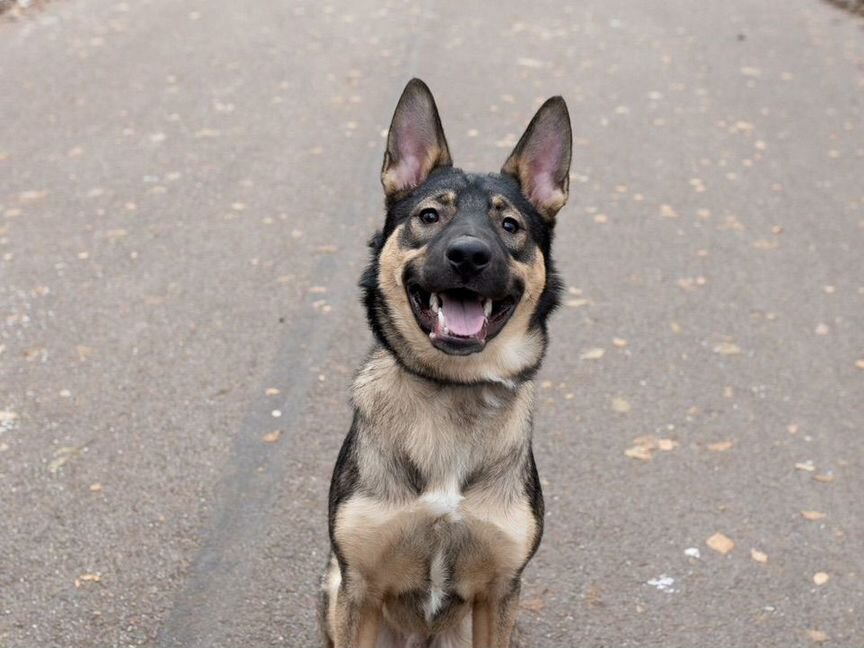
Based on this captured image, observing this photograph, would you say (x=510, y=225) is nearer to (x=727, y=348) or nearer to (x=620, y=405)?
(x=620, y=405)

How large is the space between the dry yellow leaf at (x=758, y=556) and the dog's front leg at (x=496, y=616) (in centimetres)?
187

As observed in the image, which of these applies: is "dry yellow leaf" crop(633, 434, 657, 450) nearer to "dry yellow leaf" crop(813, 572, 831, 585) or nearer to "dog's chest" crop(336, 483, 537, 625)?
"dry yellow leaf" crop(813, 572, 831, 585)

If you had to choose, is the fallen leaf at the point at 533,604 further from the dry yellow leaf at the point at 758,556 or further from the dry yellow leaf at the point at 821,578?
the dry yellow leaf at the point at 821,578

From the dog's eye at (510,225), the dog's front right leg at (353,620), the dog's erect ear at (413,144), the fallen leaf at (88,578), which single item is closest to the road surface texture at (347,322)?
the fallen leaf at (88,578)

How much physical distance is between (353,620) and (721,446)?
312 cm

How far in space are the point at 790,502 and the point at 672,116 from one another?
6.79 meters

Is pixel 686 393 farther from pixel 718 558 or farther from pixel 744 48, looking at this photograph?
pixel 744 48

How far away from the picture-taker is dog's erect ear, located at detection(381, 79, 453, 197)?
4.45m

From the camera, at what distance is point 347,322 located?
305 inches

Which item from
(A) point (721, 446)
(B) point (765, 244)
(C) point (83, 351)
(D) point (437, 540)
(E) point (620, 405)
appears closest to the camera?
(D) point (437, 540)

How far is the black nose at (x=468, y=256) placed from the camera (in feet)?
13.0

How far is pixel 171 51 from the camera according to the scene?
13.1 metres

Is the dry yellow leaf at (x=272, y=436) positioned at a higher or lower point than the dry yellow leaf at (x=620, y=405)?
higher

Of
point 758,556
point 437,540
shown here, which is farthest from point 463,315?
point 758,556
